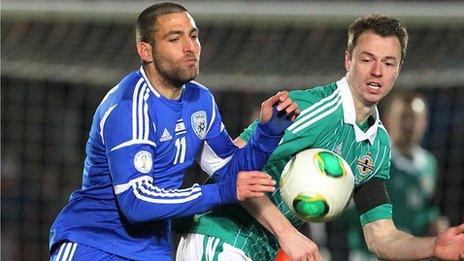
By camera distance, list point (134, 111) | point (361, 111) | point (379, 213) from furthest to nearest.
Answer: point (379, 213) < point (361, 111) < point (134, 111)

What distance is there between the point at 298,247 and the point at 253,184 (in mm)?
359

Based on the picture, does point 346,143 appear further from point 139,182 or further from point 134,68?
point 134,68

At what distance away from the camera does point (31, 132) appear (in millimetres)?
9344

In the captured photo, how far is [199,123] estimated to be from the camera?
4.73 metres

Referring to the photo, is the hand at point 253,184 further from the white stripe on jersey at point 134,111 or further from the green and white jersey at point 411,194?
the green and white jersey at point 411,194

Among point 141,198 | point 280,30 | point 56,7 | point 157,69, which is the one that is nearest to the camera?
point 141,198

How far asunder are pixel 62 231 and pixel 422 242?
5.07ft

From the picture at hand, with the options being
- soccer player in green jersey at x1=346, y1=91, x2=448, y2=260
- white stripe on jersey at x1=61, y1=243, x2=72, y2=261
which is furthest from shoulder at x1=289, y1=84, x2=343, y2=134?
soccer player in green jersey at x1=346, y1=91, x2=448, y2=260

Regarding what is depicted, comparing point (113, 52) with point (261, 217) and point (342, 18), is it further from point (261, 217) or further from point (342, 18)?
point (261, 217)

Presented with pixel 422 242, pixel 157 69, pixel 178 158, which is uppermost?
pixel 157 69

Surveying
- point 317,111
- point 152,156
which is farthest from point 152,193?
point 317,111

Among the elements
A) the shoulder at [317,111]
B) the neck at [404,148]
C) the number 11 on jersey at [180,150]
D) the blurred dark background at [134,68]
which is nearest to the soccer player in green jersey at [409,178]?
the neck at [404,148]

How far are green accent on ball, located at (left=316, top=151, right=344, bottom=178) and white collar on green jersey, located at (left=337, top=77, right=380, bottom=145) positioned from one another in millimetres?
274

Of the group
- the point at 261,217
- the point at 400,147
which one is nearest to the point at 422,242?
the point at 261,217
